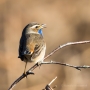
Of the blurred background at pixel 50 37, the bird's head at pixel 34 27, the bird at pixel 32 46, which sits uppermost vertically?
the bird's head at pixel 34 27

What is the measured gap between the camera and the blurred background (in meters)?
12.6

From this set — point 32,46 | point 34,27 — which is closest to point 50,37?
point 34,27

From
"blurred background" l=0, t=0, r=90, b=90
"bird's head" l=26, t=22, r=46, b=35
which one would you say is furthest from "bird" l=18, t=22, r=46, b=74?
"blurred background" l=0, t=0, r=90, b=90

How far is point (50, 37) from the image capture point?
14.7 meters

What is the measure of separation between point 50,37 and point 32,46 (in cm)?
732

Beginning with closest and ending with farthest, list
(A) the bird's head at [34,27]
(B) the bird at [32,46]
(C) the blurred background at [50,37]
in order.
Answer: (B) the bird at [32,46] → (A) the bird's head at [34,27] → (C) the blurred background at [50,37]

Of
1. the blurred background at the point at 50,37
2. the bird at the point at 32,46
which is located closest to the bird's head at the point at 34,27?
the bird at the point at 32,46

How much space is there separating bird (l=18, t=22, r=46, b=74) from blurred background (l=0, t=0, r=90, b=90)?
411 cm

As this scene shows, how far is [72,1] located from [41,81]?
17.2 feet

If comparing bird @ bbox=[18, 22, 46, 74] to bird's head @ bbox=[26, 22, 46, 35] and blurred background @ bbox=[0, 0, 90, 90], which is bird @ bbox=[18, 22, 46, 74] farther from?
blurred background @ bbox=[0, 0, 90, 90]

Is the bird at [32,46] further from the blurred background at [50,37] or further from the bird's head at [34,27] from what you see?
the blurred background at [50,37]

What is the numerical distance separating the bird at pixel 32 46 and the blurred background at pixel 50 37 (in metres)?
4.11

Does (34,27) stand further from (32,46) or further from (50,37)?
(50,37)

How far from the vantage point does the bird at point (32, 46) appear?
719cm
